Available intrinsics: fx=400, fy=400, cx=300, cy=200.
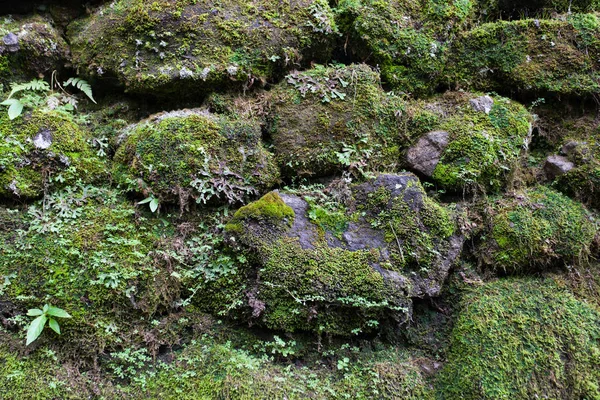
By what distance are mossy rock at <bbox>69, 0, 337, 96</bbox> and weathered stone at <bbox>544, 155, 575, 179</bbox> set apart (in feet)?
11.5

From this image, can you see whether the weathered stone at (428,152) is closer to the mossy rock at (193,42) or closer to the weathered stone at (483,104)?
the weathered stone at (483,104)

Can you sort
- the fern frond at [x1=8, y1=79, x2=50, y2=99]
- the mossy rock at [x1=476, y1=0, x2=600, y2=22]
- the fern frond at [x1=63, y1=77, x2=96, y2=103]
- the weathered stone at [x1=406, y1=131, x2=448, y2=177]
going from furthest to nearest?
the mossy rock at [x1=476, y1=0, x2=600, y2=22]
the fern frond at [x1=63, y1=77, x2=96, y2=103]
the weathered stone at [x1=406, y1=131, x2=448, y2=177]
the fern frond at [x1=8, y1=79, x2=50, y2=99]

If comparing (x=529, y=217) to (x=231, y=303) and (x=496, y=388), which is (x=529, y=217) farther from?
(x=231, y=303)

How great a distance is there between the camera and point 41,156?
4.58 meters

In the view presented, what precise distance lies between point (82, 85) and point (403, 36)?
4.49 metres

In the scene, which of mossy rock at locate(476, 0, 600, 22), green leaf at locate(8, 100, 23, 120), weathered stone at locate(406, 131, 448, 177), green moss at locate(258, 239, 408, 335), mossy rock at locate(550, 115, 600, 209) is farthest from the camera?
mossy rock at locate(476, 0, 600, 22)

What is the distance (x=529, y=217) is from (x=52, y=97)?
6.08m

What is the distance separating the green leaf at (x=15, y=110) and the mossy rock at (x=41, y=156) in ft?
0.32

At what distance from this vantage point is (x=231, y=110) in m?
5.27

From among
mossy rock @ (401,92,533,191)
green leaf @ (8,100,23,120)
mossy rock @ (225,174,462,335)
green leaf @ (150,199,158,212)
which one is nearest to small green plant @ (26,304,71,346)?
green leaf @ (150,199,158,212)

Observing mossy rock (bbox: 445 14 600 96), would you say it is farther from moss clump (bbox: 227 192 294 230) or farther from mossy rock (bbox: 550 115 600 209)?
moss clump (bbox: 227 192 294 230)

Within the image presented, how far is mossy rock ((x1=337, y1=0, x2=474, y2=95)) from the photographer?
5.70 m

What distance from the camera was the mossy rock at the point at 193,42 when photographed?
5.19 m

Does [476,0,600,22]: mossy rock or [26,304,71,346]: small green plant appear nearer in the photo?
[26,304,71,346]: small green plant
